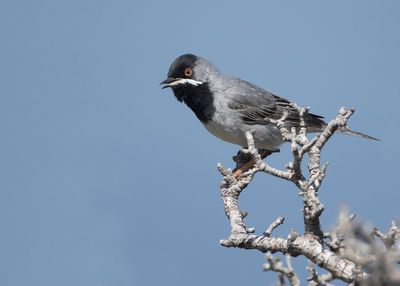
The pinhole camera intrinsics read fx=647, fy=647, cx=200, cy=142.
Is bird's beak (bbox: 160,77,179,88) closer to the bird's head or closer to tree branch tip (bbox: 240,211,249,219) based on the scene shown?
the bird's head

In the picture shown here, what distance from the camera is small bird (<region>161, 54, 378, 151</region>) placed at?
1244cm

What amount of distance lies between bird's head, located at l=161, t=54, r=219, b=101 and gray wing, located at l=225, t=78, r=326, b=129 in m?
0.60

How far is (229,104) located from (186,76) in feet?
3.59

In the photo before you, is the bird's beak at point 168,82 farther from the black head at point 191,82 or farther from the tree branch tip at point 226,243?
the tree branch tip at point 226,243

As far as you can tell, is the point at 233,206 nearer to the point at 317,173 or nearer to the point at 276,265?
the point at 317,173

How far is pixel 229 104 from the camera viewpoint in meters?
12.6

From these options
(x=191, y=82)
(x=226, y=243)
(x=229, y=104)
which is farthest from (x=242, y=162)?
(x=226, y=243)

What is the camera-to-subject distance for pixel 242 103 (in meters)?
12.7

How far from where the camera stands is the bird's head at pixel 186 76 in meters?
12.9

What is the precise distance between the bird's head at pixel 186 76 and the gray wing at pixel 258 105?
1.96 feet

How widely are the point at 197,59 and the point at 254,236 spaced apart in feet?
21.2

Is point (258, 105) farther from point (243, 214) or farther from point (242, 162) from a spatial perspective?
point (243, 214)

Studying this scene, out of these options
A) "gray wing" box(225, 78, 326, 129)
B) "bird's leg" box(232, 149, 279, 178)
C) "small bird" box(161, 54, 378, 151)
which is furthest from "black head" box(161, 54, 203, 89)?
"bird's leg" box(232, 149, 279, 178)

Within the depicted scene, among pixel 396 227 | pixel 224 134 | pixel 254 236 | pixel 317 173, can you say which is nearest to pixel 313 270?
pixel 396 227
